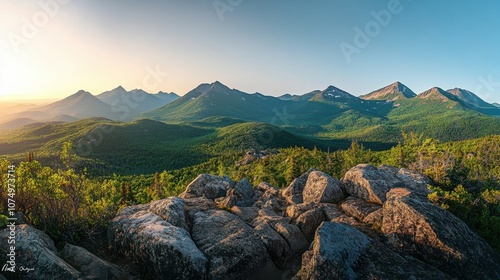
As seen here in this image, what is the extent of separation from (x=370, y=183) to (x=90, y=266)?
72.9ft

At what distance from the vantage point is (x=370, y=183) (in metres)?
22.9

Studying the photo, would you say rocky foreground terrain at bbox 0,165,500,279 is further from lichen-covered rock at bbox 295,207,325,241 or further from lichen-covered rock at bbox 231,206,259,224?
lichen-covered rock at bbox 231,206,259,224

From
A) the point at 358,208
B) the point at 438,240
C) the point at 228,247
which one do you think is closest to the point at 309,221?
the point at 358,208

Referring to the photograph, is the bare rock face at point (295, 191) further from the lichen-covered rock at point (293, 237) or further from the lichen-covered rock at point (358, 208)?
the lichen-covered rock at point (293, 237)

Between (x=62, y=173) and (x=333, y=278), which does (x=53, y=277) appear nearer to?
(x=62, y=173)

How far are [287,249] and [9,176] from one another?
19671 millimetres

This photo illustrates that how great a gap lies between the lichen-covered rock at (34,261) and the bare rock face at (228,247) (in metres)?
7.12

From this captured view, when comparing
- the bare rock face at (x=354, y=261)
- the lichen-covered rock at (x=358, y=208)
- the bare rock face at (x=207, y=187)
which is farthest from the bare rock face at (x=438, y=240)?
the bare rock face at (x=207, y=187)

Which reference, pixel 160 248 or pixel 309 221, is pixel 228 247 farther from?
pixel 309 221

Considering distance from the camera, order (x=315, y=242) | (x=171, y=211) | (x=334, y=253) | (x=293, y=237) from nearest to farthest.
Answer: (x=334, y=253) < (x=315, y=242) < (x=293, y=237) < (x=171, y=211)

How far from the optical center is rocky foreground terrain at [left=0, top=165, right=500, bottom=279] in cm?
1329

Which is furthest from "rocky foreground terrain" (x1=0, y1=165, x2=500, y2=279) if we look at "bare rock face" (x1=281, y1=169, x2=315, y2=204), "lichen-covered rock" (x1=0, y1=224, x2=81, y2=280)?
"bare rock face" (x1=281, y1=169, x2=315, y2=204)

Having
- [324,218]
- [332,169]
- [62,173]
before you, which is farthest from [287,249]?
[332,169]

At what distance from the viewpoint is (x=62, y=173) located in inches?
741
